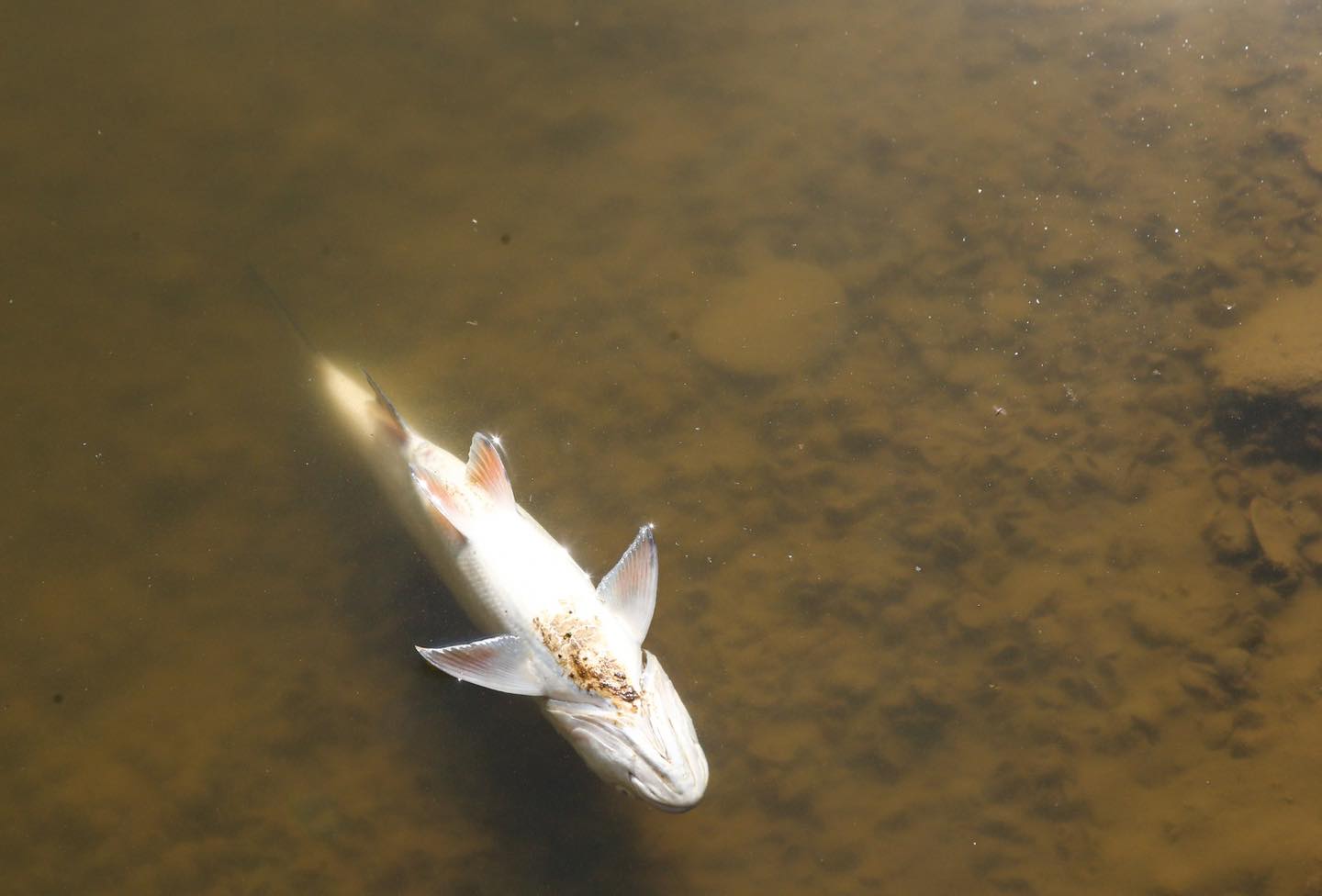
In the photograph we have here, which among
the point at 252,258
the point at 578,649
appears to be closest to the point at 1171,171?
the point at 578,649

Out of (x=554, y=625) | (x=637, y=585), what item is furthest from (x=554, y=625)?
(x=637, y=585)

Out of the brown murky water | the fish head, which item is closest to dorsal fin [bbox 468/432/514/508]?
the brown murky water

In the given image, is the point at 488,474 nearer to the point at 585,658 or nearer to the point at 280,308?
the point at 585,658

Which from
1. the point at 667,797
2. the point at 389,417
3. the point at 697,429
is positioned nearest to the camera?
the point at 667,797

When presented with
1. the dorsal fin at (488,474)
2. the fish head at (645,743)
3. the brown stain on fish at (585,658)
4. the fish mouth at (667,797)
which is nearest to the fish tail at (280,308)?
the dorsal fin at (488,474)

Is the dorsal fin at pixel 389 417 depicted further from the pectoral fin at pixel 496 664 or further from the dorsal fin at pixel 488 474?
the pectoral fin at pixel 496 664

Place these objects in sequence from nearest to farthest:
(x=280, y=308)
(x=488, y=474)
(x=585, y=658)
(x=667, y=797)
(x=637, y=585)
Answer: (x=667, y=797), (x=585, y=658), (x=637, y=585), (x=488, y=474), (x=280, y=308)
